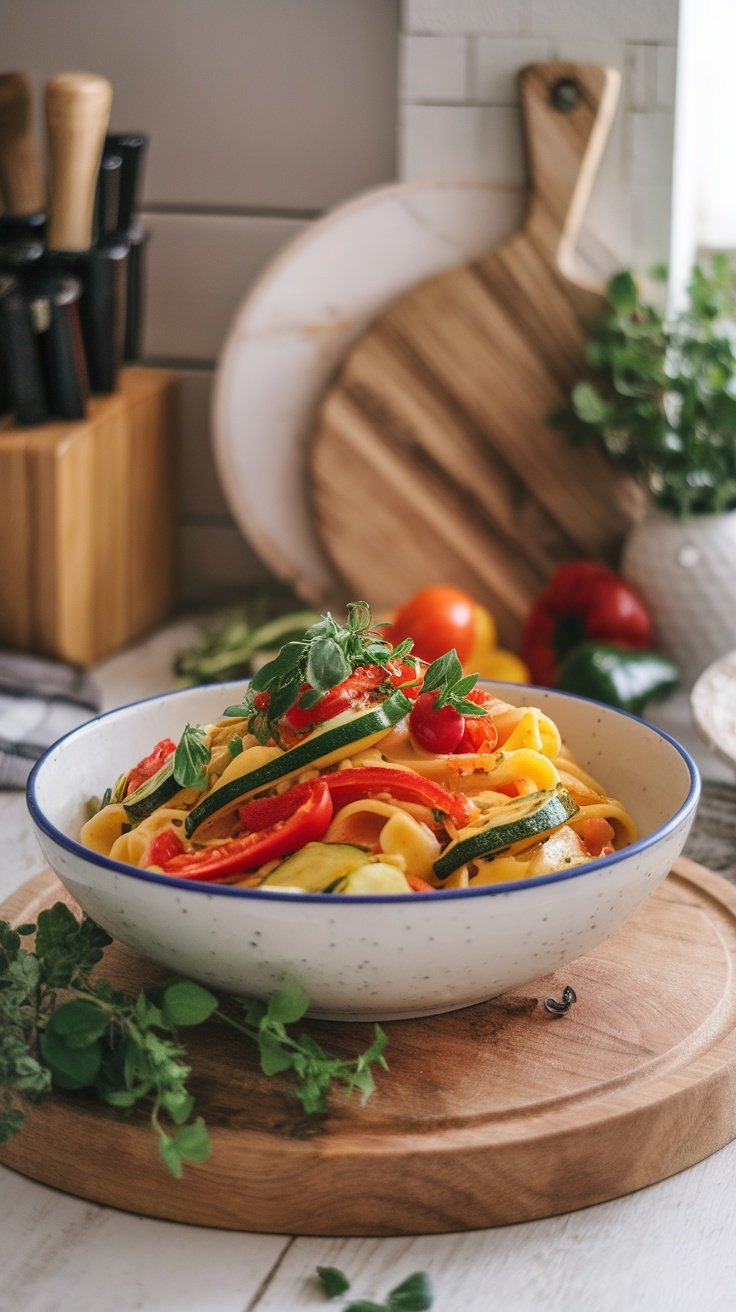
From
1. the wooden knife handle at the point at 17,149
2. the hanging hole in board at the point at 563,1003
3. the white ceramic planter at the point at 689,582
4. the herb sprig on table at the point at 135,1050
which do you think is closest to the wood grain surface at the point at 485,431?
the white ceramic planter at the point at 689,582

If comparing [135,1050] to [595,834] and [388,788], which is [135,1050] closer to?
[388,788]

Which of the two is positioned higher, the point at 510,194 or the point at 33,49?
the point at 33,49

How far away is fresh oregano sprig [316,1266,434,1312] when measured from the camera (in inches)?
32.5

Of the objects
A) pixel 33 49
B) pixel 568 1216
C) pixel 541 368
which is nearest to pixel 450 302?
pixel 541 368

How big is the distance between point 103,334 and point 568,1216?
154 centimetres

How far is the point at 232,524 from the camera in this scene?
2535mm

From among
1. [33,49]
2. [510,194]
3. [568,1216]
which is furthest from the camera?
[33,49]

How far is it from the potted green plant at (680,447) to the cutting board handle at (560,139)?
0.12 meters

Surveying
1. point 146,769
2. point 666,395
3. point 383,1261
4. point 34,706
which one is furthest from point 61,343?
point 383,1261

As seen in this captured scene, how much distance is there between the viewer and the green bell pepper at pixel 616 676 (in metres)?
1.90

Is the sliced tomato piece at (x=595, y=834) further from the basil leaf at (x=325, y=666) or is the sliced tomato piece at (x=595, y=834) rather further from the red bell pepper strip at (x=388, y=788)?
the basil leaf at (x=325, y=666)

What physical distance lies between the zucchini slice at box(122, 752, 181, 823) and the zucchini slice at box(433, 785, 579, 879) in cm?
22

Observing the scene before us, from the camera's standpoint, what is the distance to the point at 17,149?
2.06 metres

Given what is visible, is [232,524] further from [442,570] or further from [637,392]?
[637,392]
